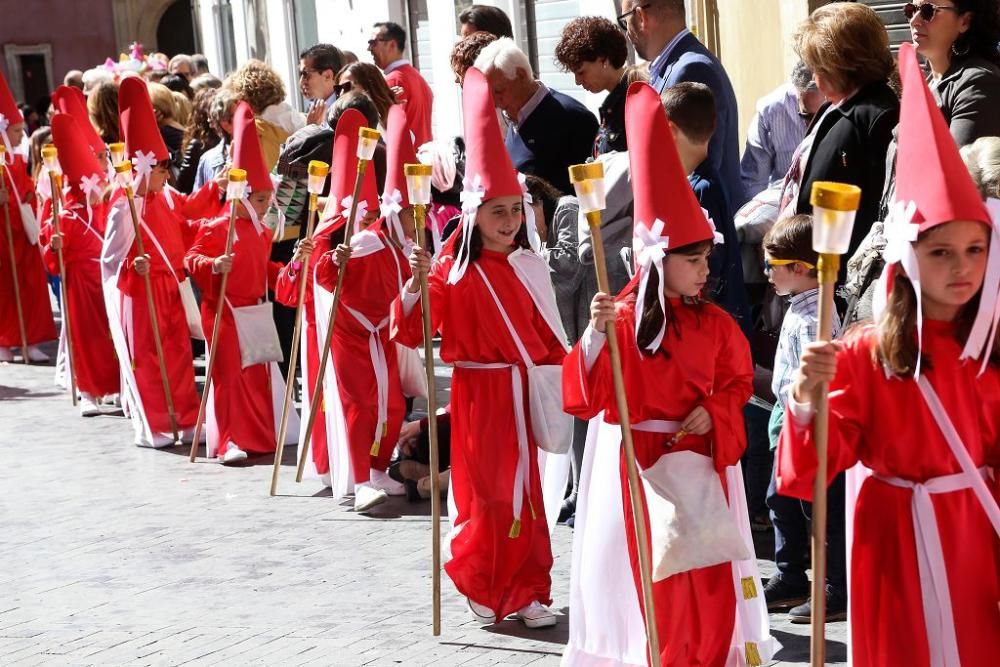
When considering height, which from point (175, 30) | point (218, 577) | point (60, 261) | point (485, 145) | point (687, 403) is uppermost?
point (175, 30)

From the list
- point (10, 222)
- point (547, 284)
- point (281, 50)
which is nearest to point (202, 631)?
point (547, 284)

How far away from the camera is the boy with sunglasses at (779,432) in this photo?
18.9 feet

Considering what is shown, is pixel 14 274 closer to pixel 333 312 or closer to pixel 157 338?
pixel 157 338

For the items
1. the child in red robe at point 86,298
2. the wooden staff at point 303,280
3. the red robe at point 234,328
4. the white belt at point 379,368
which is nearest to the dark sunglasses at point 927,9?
the white belt at point 379,368

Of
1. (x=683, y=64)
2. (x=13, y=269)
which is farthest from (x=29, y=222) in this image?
(x=683, y=64)

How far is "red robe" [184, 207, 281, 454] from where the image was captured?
9.52 meters

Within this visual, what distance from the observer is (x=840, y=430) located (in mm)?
4102

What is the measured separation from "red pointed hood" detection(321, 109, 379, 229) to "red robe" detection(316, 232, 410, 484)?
0.26 metres

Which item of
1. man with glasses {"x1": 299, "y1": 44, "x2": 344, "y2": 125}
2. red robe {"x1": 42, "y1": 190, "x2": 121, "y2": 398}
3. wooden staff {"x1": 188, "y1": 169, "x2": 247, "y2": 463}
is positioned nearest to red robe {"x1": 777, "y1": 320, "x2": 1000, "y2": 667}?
wooden staff {"x1": 188, "y1": 169, "x2": 247, "y2": 463}

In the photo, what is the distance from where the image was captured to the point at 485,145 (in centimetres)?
608

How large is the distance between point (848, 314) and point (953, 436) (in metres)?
1.64

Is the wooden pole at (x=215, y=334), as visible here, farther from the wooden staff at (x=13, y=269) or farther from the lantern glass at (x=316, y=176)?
the wooden staff at (x=13, y=269)

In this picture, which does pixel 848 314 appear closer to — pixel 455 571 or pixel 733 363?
pixel 733 363

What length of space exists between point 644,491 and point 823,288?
1.52 m
